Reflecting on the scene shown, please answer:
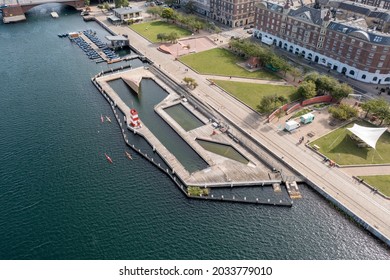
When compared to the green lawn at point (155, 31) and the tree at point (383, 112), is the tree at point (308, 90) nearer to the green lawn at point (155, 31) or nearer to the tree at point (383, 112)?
the tree at point (383, 112)

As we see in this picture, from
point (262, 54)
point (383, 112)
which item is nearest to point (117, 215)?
point (383, 112)

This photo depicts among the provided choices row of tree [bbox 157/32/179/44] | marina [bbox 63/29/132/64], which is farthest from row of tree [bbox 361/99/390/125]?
marina [bbox 63/29/132/64]

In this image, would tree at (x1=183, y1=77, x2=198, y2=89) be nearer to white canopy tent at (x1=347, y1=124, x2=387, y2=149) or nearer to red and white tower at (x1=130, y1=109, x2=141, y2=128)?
red and white tower at (x1=130, y1=109, x2=141, y2=128)

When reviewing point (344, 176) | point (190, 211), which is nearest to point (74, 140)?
point (190, 211)

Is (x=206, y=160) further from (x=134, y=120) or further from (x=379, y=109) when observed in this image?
(x=379, y=109)

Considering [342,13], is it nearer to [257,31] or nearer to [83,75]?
[257,31]

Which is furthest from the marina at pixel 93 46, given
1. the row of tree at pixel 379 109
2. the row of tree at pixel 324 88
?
the row of tree at pixel 379 109
